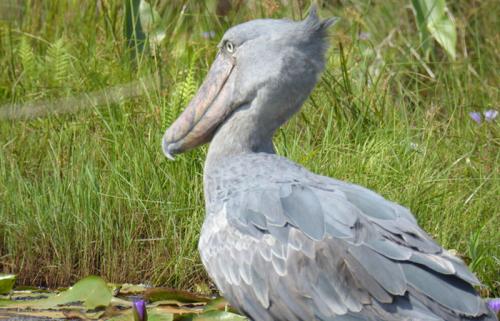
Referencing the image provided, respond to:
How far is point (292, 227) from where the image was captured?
3820 millimetres

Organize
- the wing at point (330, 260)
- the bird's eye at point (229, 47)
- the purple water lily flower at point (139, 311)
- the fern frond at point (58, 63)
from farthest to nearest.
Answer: the fern frond at point (58, 63)
the bird's eye at point (229, 47)
the purple water lily flower at point (139, 311)
the wing at point (330, 260)

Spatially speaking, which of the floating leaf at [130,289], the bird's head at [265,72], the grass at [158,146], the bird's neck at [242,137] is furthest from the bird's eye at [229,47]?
the floating leaf at [130,289]

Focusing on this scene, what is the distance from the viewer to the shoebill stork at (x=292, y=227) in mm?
3582

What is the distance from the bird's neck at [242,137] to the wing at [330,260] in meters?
0.38

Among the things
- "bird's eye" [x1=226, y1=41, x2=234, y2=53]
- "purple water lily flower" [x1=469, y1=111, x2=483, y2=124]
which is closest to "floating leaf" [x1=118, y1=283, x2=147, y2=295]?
"bird's eye" [x1=226, y1=41, x2=234, y2=53]

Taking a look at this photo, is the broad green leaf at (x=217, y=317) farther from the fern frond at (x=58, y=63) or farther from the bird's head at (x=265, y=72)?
the fern frond at (x=58, y=63)

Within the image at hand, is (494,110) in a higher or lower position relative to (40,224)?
higher

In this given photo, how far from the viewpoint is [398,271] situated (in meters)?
3.58

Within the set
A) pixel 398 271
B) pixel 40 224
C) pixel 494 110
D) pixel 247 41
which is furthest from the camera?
pixel 494 110

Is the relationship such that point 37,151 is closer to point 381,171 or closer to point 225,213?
point 381,171

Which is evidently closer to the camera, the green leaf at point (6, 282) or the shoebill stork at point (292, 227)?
the shoebill stork at point (292, 227)

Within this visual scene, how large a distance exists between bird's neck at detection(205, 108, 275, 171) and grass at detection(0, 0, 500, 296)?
34.9 inches

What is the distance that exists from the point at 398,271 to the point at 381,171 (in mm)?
1870

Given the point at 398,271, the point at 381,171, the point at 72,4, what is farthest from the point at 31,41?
the point at 398,271
